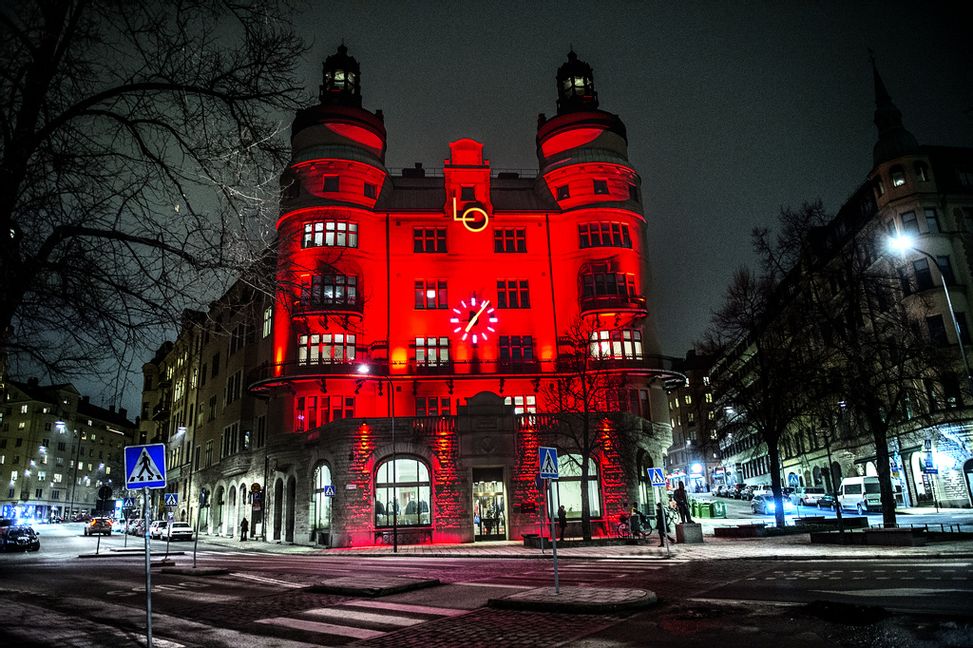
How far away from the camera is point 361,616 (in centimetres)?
1123

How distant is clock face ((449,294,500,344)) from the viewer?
4481 cm

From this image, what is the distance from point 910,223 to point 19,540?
6442cm

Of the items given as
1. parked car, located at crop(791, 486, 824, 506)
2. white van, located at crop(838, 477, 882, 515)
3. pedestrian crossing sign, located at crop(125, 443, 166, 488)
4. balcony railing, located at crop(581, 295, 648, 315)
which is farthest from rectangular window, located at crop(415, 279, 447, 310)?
parked car, located at crop(791, 486, 824, 506)

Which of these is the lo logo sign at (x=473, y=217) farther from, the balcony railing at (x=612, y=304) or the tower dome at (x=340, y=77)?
the tower dome at (x=340, y=77)

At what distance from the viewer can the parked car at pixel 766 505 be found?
57.3m

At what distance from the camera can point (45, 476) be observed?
113 metres

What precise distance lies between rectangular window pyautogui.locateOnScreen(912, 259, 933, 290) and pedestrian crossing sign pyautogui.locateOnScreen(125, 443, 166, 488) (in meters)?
51.5

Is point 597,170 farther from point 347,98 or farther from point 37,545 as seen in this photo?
point 37,545

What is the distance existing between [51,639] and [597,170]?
44.0 m

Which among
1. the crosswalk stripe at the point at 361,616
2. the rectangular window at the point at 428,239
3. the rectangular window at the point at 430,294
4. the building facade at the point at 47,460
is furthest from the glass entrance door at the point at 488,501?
the building facade at the point at 47,460

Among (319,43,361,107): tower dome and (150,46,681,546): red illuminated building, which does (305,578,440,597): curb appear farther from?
(319,43,361,107): tower dome

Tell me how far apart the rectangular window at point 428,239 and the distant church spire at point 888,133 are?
3404 centimetres

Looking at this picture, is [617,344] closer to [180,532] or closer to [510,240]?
[510,240]

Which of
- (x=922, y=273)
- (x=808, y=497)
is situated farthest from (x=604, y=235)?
(x=808, y=497)
